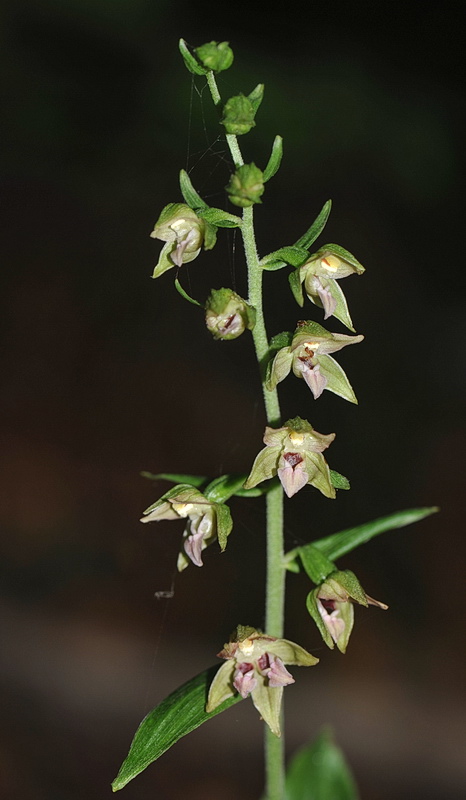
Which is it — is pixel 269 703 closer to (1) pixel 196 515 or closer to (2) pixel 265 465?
(1) pixel 196 515

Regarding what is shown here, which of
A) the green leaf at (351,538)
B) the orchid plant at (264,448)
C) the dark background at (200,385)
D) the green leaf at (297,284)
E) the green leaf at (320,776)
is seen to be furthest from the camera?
the dark background at (200,385)

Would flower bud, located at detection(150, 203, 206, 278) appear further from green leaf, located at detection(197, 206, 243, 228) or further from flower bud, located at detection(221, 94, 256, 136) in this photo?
flower bud, located at detection(221, 94, 256, 136)

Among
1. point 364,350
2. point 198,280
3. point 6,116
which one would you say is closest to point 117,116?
point 6,116

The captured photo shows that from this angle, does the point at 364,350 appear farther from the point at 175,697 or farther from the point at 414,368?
the point at 175,697

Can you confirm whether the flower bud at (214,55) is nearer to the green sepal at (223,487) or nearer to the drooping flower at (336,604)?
the green sepal at (223,487)

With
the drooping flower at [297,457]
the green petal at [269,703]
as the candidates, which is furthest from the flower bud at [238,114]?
the green petal at [269,703]

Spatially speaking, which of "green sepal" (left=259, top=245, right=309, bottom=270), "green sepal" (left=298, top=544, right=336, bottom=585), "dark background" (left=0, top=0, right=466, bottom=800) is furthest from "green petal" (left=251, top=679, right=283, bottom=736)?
"dark background" (left=0, top=0, right=466, bottom=800)
